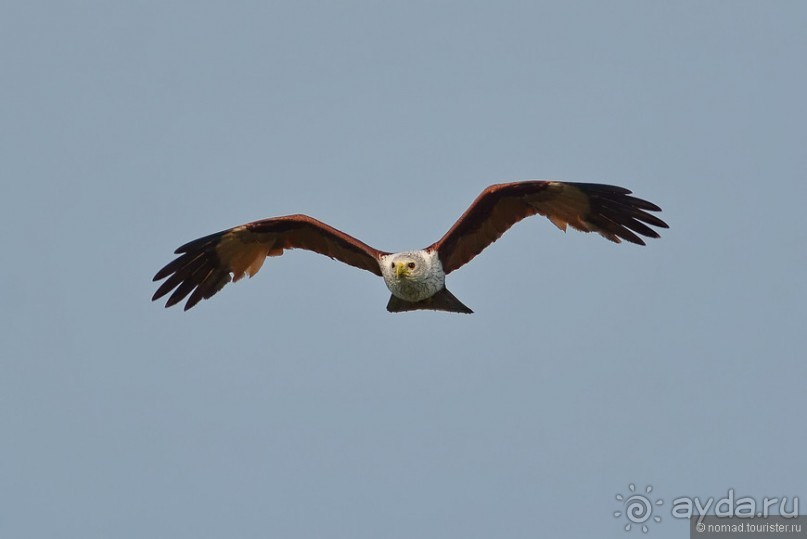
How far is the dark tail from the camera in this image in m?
14.9

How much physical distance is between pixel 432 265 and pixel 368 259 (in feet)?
3.64

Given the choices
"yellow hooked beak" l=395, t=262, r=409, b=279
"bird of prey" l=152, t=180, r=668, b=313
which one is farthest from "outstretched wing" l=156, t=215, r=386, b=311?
"yellow hooked beak" l=395, t=262, r=409, b=279

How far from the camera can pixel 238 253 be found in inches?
615

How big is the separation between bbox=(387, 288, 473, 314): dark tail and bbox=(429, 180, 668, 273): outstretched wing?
0.41 metres

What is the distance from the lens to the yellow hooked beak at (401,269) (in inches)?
558

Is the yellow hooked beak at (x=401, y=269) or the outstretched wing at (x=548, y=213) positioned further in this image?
the outstretched wing at (x=548, y=213)

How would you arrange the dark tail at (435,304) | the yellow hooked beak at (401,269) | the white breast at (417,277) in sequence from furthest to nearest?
the dark tail at (435,304) < the white breast at (417,277) < the yellow hooked beak at (401,269)

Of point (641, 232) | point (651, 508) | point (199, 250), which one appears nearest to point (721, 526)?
point (651, 508)

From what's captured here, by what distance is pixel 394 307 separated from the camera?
15070mm

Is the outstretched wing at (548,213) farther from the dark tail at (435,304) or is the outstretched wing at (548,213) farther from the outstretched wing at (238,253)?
the outstretched wing at (238,253)

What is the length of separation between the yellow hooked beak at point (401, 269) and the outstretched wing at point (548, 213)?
2.30 ft

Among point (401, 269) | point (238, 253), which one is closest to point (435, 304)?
point (401, 269)

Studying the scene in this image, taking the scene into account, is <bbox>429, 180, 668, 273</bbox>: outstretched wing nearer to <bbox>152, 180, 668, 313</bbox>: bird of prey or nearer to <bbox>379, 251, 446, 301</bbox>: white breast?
<bbox>152, 180, 668, 313</bbox>: bird of prey

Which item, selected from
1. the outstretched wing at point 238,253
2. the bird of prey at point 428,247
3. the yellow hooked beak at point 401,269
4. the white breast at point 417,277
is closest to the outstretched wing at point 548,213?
the bird of prey at point 428,247
